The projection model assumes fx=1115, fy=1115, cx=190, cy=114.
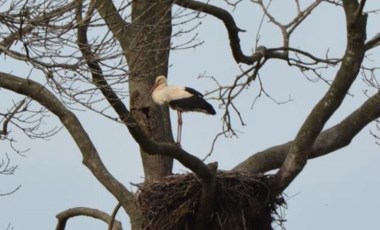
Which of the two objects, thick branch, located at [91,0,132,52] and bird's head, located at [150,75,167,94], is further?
bird's head, located at [150,75,167,94]

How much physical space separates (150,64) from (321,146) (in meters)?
1.62

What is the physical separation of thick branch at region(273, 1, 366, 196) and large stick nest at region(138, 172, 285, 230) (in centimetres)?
27

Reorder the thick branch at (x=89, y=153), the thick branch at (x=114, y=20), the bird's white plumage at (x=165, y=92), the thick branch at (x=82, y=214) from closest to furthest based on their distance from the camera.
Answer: the thick branch at (x=114, y=20) → the thick branch at (x=89, y=153) → the thick branch at (x=82, y=214) → the bird's white plumage at (x=165, y=92)

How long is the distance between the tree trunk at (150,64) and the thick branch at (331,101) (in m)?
1.21

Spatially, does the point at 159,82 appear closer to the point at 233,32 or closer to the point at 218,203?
the point at 233,32

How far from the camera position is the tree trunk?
26.1ft

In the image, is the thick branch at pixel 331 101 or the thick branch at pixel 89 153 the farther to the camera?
the thick branch at pixel 89 153

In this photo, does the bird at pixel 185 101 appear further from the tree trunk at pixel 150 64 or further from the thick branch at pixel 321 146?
the thick branch at pixel 321 146

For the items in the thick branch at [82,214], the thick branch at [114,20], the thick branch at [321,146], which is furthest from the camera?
the thick branch at [82,214]

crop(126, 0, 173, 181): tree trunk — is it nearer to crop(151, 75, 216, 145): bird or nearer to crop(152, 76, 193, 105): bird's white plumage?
crop(152, 76, 193, 105): bird's white plumage

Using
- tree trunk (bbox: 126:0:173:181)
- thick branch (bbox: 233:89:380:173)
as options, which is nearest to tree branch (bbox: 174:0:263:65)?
tree trunk (bbox: 126:0:173:181)

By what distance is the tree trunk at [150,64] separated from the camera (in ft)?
26.1

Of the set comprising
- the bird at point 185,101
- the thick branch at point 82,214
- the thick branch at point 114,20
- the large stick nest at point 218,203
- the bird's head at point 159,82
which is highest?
the bird at point 185,101

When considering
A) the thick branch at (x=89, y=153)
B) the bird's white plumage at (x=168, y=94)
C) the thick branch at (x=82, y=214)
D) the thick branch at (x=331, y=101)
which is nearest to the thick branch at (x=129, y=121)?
the thick branch at (x=331, y=101)
